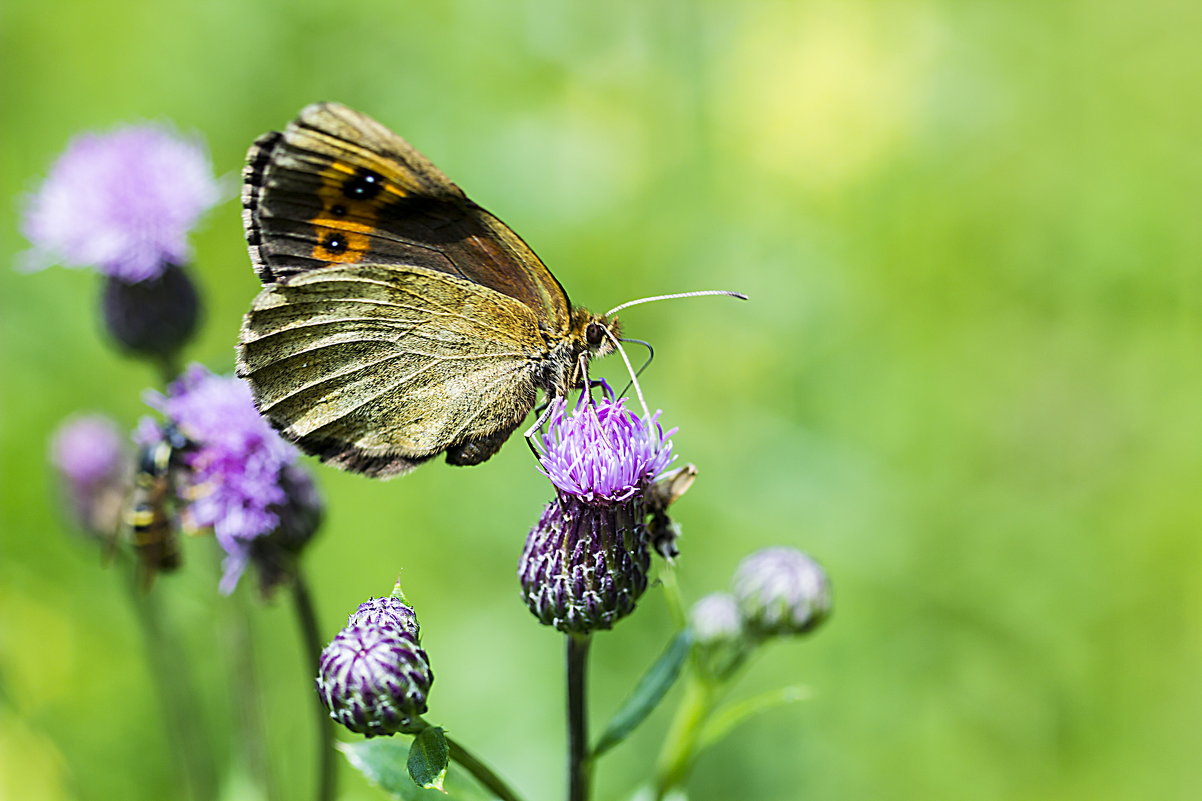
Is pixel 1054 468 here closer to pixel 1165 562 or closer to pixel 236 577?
pixel 1165 562

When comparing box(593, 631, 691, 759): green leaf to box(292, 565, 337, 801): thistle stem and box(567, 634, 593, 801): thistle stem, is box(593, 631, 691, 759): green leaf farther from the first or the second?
box(292, 565, 337, 801): thistle stem

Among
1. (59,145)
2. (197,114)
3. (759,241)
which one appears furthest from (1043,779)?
(59,145)

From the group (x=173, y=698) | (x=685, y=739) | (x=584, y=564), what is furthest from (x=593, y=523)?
(x=173, y=698)

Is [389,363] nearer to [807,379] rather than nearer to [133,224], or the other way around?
[133,224]

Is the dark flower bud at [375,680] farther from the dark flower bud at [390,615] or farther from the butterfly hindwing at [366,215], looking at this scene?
the butterfly hindwing at [366,215]

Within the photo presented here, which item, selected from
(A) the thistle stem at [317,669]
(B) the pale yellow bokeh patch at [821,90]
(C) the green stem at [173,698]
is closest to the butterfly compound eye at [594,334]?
(A) the thistle stem at [317,669]
